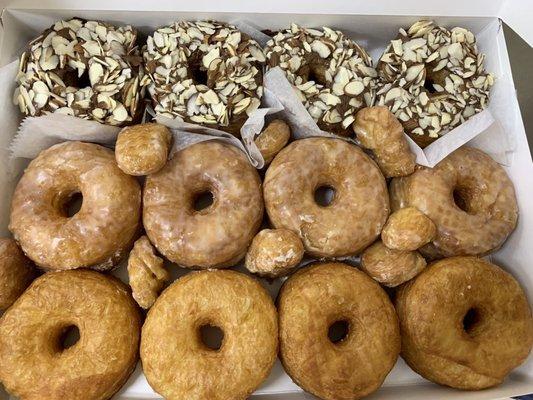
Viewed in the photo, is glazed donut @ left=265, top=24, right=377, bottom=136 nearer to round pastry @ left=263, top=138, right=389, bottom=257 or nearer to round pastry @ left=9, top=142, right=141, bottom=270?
round pastry @ left=263, top=138, right=389, bottom=257

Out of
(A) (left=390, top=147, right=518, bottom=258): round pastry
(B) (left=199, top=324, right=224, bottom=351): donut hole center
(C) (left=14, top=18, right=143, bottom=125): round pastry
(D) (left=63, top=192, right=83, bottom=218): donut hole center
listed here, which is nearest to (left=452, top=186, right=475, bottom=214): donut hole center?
(A) (left=390, top=147, right=518, bottom=258): round pastry

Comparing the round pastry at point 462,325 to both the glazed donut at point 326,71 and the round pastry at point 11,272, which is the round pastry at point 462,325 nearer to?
the glazed donut at point 326,71

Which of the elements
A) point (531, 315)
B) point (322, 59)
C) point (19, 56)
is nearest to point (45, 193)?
point (19, 56)

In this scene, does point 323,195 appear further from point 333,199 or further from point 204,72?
point 204,72

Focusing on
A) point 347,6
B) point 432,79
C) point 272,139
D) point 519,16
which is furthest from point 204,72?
point 519,16

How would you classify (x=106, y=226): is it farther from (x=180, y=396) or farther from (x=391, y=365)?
(x=391, y=365)
